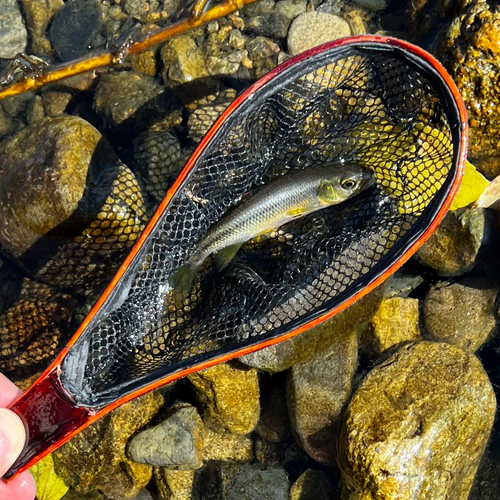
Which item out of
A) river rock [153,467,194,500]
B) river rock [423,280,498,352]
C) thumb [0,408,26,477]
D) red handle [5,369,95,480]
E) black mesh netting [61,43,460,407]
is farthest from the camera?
river rock [423,280,498,352]

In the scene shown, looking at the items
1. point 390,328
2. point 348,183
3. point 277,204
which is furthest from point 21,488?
point 390,328

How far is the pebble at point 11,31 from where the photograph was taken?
622cm

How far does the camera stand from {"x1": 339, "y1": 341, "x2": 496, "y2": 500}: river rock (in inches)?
160

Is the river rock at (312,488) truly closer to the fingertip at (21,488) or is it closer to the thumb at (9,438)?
the fingertip at (21,488)

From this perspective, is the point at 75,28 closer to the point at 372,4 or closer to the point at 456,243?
the point at 372,4

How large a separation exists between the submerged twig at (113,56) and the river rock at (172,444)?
3.58 meters

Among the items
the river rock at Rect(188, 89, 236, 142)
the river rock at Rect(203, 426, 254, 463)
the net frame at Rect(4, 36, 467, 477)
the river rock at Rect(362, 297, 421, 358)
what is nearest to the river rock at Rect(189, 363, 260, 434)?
the river rock at Rect(203, 426, 254, 463)

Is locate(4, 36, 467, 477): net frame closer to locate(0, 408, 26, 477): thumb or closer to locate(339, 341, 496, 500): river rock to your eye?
locate(0, 408, 26, 477): thumb

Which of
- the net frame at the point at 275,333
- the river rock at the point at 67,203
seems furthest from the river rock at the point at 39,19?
the net frame at the point at 275,333

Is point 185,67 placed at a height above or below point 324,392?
above

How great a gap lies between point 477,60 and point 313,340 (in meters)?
2.84

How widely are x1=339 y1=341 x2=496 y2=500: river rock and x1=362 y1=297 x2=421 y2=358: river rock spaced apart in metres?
0.29

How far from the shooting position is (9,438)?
271cm

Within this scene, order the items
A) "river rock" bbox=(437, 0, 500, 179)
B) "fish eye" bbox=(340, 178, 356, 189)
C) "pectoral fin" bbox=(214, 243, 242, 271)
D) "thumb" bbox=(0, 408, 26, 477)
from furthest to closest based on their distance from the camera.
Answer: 1. "river rock" bbox=(437, 0, 500, 179)
2. "pectoral fin" bbox=(214, 243, 242, 271)
3. "fish eye" bbox=(340, 178, 356, 189)
4. "thumb" bbox=(0, 408, 26, 477)
